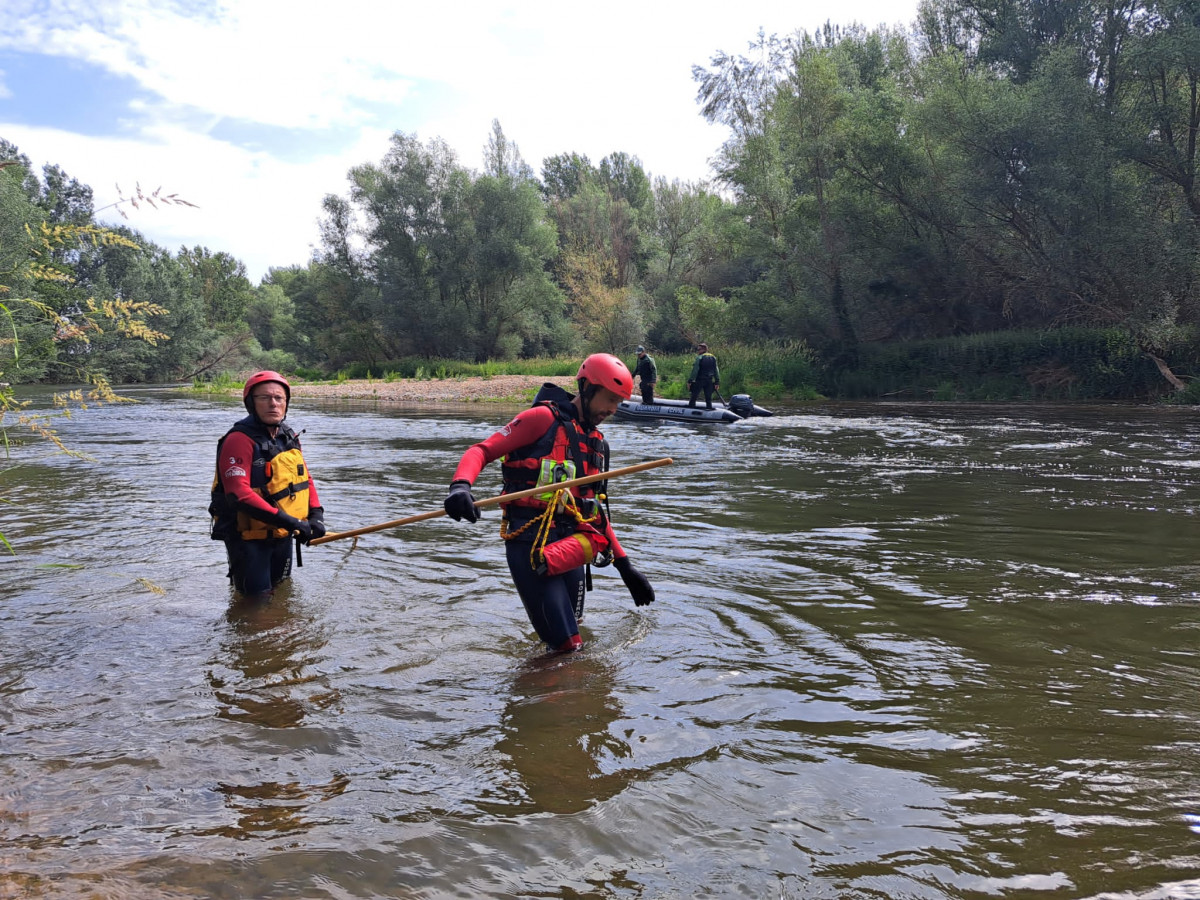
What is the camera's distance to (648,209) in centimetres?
6606

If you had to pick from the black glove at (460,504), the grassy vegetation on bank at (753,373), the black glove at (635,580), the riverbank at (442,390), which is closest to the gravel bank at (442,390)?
the riverbank at (442,390)

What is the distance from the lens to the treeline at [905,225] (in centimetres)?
2895

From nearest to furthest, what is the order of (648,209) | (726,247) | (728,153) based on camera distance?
(728,153)
(726,247)
(648,209)

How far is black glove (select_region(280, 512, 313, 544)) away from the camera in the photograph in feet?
19.8

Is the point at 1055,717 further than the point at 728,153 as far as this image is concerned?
No

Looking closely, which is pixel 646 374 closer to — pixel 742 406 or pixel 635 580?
pixel 742 406

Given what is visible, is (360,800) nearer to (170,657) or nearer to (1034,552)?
(170,657)

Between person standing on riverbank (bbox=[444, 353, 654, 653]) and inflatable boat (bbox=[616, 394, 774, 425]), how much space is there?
62.7ft

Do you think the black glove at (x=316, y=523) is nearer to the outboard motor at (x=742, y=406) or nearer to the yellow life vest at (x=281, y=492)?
the yellow life vest at (x=281, y=492)

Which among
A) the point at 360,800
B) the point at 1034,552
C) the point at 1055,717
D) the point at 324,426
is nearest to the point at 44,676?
the point at 360,800

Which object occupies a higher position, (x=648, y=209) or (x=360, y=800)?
(x=648, y=209)

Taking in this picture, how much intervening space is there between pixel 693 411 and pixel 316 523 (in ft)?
61.9

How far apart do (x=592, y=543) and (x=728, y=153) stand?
43.5 meters

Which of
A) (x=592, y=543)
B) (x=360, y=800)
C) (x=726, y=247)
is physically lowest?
(x=360, y=800)
